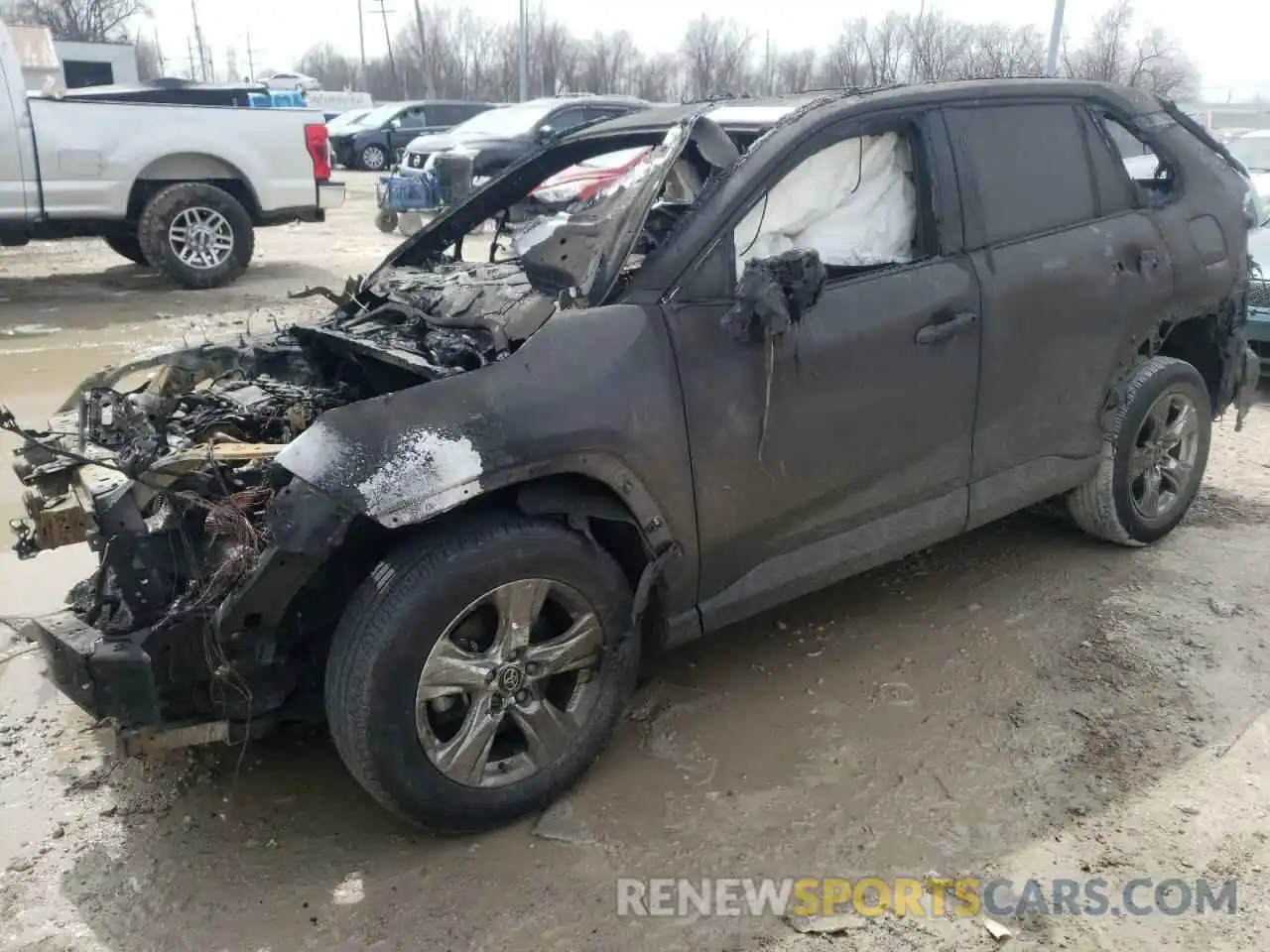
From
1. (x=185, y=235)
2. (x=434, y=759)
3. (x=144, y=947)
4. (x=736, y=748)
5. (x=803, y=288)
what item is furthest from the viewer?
(x=185, y=235)

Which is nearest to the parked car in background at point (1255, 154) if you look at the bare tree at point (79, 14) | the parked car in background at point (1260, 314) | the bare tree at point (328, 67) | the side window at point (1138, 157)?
the parked car in background at point (1260, 314)

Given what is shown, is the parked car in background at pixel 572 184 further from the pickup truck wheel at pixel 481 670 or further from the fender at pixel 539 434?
the pickup truck wheel at pixel 481 670

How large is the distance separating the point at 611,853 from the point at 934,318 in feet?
6.13

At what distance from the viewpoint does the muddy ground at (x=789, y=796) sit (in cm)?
253

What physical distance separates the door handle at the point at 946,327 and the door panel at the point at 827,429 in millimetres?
14

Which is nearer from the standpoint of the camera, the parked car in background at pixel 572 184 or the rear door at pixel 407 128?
the parked car in background at pixel 572 184

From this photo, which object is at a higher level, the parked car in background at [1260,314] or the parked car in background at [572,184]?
the parked car in background at [572,184]

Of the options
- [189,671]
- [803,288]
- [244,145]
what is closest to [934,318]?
[803,288]

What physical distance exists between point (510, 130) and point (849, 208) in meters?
12.8

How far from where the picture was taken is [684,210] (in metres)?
3.08

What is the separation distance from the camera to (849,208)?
3.44 metres

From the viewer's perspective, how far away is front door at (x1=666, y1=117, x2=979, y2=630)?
2.98 m

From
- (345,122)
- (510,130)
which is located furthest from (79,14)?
(510,130)

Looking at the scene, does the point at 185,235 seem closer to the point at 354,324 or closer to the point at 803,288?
the point at 354,324
